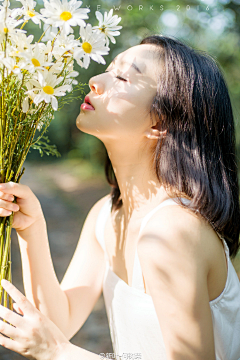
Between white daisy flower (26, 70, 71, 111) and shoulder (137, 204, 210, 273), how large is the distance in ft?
1.76

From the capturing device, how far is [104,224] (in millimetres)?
1646

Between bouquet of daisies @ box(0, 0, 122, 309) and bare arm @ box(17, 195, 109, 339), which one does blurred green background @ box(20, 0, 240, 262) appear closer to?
bare arm @ box(17, 195, 109, 339)

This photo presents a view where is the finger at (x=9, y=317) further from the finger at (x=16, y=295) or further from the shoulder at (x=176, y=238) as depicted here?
the shoulder at (x=176, y=238)

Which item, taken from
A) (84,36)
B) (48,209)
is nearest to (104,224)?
(84,36)

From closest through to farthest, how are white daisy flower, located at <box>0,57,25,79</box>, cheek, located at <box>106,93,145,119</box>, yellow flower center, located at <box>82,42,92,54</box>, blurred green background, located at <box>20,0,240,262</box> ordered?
white daisy flower, located at <box>0,57,25,79</box> → yellow flower center, located at <box>82,42,92,54</box> → cheek, located at <box>106,93,145,119</box> → blurred green background, located at <box>20,0,240,262</box>

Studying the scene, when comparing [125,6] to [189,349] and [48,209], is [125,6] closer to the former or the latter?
[48,209]

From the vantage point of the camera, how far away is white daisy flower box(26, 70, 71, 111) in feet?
3.00

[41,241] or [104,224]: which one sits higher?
[41,241]

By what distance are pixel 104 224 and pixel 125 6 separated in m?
4.32

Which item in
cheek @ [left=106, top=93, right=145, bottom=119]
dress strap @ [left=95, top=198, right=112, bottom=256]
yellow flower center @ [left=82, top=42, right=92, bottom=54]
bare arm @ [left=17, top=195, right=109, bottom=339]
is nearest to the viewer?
yellow flower center @ [left=82, top=42, right=92, bottom=54]

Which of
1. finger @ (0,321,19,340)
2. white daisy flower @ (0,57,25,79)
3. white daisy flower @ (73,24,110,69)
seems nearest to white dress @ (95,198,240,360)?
finger @ (0,321,19,340)

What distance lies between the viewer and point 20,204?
118cm

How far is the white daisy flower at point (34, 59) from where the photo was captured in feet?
2.86

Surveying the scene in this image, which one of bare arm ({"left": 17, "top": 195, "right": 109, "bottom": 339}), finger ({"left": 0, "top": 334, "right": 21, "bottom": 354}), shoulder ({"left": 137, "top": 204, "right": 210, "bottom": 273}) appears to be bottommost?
bare arm ({"left": 17, "top": 195, "right": 109, "bottom": 339})
